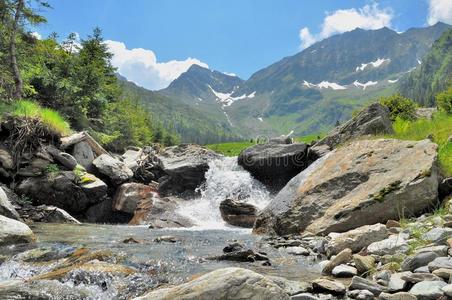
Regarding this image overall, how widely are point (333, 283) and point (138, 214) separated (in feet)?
63.2

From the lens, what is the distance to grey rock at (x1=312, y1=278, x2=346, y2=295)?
720 centimetres

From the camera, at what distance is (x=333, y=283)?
7.43 meters

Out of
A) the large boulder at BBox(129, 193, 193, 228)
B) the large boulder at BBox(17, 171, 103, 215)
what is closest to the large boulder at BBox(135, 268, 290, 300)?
the large boulder at BBox(129, 193, 193, 228)

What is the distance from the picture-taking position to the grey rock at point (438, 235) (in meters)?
8.42

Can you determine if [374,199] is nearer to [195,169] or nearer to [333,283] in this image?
[333,283]

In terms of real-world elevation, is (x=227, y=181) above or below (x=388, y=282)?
above

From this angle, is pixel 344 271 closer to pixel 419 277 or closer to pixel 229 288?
pixel 419 277

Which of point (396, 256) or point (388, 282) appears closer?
point (388, 282)

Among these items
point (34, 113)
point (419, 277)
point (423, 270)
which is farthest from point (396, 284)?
point (34, 113)

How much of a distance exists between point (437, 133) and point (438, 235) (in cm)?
970

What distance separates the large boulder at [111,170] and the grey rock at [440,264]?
21546mm

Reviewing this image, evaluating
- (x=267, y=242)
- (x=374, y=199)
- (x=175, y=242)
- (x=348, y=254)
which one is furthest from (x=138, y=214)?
(x=348, y=254)

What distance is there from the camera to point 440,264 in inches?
274

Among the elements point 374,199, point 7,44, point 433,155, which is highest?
point 7,44
